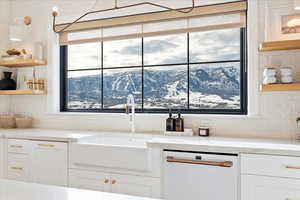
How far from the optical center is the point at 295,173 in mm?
1897

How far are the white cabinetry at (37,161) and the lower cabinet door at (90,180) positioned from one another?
9 centimetres

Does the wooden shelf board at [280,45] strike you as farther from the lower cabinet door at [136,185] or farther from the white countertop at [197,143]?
the lower cabinet door at [136,185]

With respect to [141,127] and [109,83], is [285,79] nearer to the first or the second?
[141,127]

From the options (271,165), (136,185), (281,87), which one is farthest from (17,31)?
(271,165)

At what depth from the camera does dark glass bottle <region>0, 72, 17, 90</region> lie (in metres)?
3.63

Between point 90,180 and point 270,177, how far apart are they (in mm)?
1484

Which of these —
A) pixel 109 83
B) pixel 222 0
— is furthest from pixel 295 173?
pixel 109 83

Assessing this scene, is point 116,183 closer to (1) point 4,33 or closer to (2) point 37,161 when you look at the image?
(2) point 37,161

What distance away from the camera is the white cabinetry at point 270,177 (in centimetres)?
190

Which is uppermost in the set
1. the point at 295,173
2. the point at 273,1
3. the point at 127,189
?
the point at 273,1

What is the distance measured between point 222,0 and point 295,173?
1709mm

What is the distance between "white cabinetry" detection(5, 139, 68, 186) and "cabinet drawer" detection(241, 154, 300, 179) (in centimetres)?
161

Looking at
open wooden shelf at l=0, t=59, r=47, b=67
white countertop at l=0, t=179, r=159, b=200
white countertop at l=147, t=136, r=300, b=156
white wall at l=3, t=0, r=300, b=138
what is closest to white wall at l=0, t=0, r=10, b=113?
open wooden shelf at l=0, t=59, r=47, b=67

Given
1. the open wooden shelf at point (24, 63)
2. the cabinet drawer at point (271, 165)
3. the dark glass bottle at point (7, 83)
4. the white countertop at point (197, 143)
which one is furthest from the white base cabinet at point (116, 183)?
the dark glass bottle at point (7, 83)
